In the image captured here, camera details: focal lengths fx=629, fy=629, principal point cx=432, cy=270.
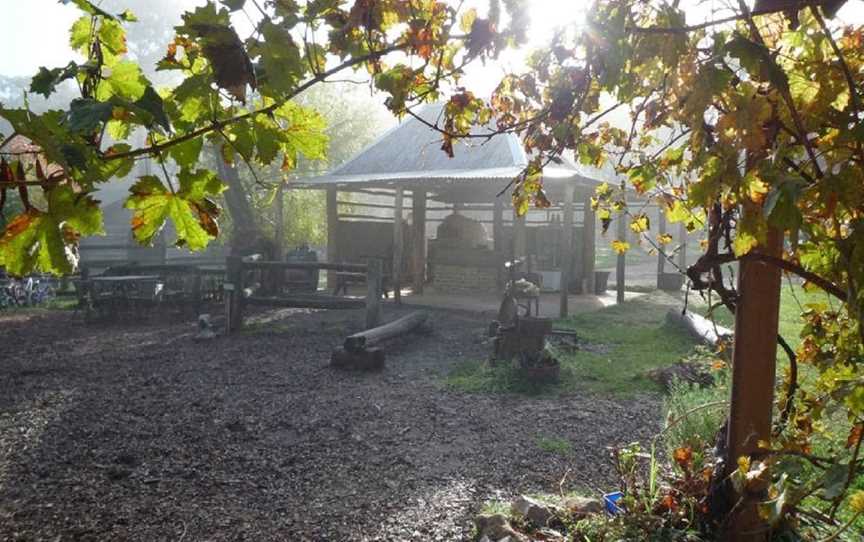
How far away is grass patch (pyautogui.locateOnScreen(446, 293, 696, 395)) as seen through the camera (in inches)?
267

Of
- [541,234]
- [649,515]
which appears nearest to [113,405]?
[649,515]

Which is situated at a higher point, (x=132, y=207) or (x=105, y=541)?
(x=132, y=207)

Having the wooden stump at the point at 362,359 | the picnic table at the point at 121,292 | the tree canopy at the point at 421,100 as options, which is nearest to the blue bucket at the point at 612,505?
the tree canopy at the point at 421,100

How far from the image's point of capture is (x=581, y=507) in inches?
130

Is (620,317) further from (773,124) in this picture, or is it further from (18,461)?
(773,124)

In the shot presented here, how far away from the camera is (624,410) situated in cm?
600

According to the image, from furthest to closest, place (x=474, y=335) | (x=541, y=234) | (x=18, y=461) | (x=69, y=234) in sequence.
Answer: (x=541, y=234), (x=474, y=335), (x=18, y=461), (x=69, y=234)

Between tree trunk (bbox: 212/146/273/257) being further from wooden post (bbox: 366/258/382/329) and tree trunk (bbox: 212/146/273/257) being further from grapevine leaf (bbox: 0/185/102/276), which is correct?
grapevine leaf (bbox: 0/185/102/276)

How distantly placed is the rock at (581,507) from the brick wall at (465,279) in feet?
40.2

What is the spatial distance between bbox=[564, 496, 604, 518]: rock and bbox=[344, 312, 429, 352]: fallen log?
457 centimetres

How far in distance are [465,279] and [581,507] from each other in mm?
12653

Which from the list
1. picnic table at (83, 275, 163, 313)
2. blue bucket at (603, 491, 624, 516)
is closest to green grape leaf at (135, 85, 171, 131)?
blue bucket at (603, 491, 624, 516)

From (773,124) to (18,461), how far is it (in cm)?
533

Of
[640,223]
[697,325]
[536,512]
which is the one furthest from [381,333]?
[640,223]
